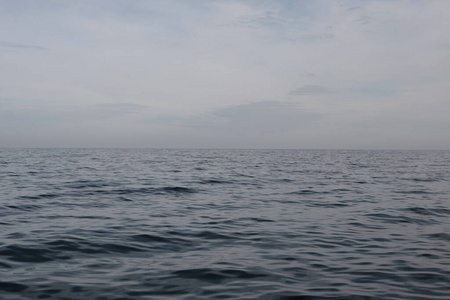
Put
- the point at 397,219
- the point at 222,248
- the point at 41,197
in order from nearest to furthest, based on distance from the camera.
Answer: the point at 222,248
the point at 397,219
the point at 41,197

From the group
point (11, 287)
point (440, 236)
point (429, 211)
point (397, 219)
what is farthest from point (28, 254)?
point (429, 211)

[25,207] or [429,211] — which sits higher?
[429,211]

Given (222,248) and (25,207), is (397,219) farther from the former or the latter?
(25,207)

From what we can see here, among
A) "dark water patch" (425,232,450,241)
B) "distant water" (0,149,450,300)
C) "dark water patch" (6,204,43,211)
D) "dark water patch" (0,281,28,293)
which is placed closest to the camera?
"dark water patch" (0,281,28,293)

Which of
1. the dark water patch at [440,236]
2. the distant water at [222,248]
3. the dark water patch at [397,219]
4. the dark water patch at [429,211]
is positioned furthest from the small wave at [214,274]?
the dark water patch at [429,211]

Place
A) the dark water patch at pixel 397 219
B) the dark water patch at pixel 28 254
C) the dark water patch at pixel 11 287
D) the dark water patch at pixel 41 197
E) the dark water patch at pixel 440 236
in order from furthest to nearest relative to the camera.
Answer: the dark water patch at pixel 41 197, the dark water patch at pixel 397 219, the dark water patch at pixel 440 236, the dark water patch at pixel 28 254, the dark water patch at pixel 11 287

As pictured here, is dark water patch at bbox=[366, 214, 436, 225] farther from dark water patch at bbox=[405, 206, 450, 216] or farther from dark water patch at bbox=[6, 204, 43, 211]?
dark water patch at bbox=[6, 204, 43, 211]

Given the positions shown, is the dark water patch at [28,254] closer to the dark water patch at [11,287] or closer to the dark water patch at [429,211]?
the dark water patch at [11,287]

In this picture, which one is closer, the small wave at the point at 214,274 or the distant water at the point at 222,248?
the distant water at the point at 222,248

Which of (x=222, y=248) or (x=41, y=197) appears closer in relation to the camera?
A: (x=222, y=248)

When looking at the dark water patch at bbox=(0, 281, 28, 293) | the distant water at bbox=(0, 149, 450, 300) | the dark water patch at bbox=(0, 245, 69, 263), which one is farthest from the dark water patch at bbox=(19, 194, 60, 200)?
the dark water patch at bbox=(0, 281, 28, 293)

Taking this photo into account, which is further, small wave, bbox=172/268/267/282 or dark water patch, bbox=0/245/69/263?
dark water patch, bbox=0/245/69/263

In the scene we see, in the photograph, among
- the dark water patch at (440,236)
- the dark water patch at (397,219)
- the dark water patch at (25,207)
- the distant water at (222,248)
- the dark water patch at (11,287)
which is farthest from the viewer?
the dark water patch at (25,207)

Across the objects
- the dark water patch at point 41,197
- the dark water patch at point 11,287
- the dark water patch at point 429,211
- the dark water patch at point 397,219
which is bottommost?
the dark water patch at point 41,197
